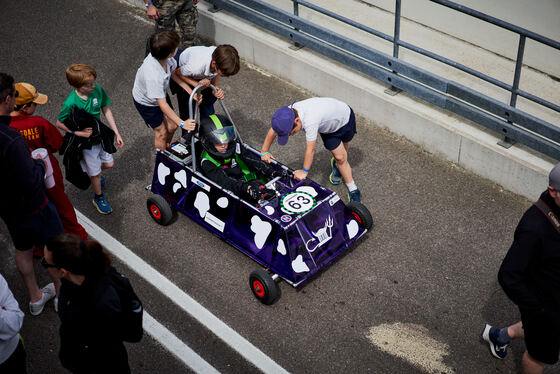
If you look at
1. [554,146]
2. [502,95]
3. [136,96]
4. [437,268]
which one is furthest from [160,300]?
[502,95]

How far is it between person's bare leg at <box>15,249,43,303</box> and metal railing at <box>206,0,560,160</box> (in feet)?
15.3

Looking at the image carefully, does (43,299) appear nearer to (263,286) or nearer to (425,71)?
(263,286)

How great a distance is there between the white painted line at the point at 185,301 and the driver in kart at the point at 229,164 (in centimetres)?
109

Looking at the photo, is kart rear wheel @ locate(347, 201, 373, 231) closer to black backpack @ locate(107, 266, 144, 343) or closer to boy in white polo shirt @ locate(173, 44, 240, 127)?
boy in white polo shirt @ locate(173, 44, 240, 127)

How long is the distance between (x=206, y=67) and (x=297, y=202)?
1773 millimetres

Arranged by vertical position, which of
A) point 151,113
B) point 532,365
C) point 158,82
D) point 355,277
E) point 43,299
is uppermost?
point 158,82

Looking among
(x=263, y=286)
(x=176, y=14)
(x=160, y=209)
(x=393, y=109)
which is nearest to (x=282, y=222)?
(x=263, y=286)

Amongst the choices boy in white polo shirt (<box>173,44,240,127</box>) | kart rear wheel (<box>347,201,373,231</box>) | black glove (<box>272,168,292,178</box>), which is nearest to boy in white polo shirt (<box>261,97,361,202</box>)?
black glove (<box>272,168,292,178</box>)

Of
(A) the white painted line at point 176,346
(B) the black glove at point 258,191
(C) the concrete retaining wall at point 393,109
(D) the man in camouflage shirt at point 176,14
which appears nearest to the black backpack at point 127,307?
(A) the white painted line at point 176,346

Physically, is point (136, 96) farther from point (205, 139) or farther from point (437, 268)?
point (437, 268)

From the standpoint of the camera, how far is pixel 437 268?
20.8ft

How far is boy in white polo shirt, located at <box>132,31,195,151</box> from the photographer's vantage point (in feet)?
21.2

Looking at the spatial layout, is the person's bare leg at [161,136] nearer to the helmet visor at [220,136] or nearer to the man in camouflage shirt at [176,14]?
the helmet visor at [220,136]

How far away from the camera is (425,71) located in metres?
7.80
